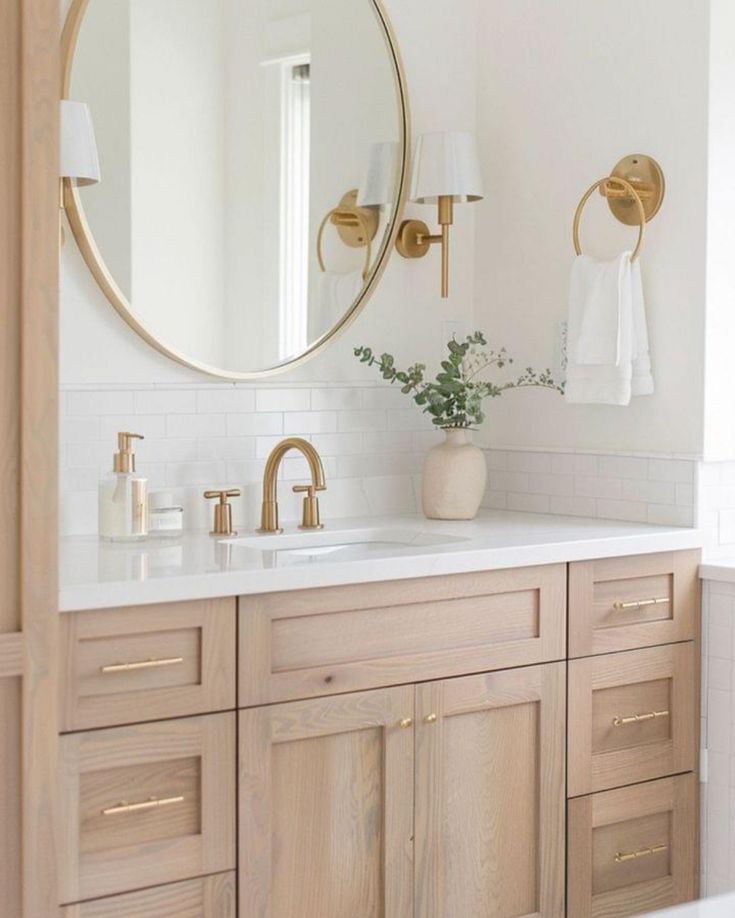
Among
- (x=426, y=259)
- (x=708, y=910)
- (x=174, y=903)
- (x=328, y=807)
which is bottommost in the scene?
(x=174, y=903)

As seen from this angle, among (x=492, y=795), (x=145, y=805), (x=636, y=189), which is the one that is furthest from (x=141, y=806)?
(x=636, y=189)

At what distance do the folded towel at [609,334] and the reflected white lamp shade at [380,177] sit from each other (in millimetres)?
467

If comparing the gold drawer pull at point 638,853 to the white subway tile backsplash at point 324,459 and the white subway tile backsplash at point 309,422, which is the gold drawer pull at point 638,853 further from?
the white subway tile backsplash at point 309,422

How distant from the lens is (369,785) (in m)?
2.42

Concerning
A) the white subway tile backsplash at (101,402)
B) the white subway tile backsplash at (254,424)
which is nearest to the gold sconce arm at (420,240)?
the white subway tile backsplash at (254,424)

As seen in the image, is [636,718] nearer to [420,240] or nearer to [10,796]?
[420,240]

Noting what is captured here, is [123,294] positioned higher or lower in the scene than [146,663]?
higher

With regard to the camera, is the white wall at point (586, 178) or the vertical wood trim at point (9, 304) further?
the white wall at point (586, 178)

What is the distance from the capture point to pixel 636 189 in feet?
9.87

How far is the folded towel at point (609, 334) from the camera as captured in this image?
297 centimetres

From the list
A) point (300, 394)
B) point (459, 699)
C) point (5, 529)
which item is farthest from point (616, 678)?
point (5, 529)

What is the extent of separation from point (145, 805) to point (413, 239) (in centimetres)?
158

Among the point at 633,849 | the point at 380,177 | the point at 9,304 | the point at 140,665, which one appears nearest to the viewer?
the point at 9,304

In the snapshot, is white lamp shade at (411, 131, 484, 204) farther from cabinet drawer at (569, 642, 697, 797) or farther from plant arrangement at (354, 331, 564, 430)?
cabinet drawer at (569, 642, 697, 797)
